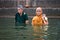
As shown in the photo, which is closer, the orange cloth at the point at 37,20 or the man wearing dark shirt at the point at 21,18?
the orange cloth at the point at 37,20

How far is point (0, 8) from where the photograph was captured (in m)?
22.1

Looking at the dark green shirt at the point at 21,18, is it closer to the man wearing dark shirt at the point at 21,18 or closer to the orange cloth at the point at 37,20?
the man wearing dark shirt at the point at 21,18

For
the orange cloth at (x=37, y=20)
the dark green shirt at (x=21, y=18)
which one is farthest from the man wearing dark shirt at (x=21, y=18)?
the orange cloth at (x=37, y=20)

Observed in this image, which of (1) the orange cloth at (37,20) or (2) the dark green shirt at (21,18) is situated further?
(2) the dark green shirt at (21,18)

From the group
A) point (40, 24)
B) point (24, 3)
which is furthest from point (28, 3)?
point (40, 24)

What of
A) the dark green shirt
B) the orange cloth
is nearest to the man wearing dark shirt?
the dark green shirt

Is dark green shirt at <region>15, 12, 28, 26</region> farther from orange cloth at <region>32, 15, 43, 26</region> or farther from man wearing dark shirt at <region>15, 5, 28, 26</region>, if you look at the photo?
orange cloth at <region>32, 15, 43, 26</region>

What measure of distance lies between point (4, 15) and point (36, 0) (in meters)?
3.62

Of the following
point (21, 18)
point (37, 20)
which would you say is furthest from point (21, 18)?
point (37, 20)

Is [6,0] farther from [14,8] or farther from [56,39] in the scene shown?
[56,39]

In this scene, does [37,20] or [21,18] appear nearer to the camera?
[37,20]

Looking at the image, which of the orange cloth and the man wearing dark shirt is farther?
the man wearing dark shirt

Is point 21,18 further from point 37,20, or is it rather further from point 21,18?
point 37,20

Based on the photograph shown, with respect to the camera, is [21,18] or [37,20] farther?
[21,18]
